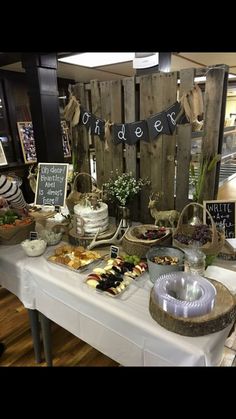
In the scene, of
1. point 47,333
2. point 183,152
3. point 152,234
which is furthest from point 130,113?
point 47,333

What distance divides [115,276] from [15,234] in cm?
86

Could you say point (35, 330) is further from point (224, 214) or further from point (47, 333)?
point (224, 214)

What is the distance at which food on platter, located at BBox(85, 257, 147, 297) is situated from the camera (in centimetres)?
126

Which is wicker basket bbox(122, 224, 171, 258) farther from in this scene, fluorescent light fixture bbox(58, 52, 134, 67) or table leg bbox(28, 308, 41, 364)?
fluorescent light fixture bbox(58, 52, 134, 67)

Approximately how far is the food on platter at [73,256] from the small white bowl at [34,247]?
0.26 ft

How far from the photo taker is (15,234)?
1.79 m

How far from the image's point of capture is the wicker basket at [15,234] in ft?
5.76

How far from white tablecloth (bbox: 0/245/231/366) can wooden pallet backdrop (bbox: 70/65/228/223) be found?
79cm

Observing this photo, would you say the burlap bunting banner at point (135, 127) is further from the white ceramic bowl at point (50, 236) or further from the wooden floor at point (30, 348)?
the wooden floor at point (30, 348)

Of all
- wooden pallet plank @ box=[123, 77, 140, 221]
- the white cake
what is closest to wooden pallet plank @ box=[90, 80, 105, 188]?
wooden pallet plank @ box=[123, 77, 140, 221]

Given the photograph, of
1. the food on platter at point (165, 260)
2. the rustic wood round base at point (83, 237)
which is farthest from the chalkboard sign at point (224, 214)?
the rustic wood round base at point (83, 237)
